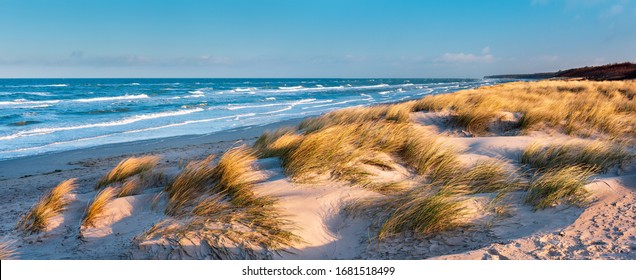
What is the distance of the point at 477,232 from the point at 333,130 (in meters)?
3.55

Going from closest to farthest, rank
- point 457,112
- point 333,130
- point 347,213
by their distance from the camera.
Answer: point 347,213, point 333,130, point 457,112

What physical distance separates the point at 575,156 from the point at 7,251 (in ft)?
21.4

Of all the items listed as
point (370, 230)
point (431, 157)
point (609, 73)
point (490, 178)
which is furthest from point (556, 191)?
point (609, 73)

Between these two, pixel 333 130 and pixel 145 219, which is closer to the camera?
pixel 145 219

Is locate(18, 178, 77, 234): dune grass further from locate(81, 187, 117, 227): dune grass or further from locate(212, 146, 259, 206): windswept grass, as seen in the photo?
locate(212, 146, 259, 206): windswept grass

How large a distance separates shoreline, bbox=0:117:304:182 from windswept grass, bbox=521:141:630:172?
8482 millimetres

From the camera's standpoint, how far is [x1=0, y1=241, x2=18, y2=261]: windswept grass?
3.80m

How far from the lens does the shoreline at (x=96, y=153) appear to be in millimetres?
8703

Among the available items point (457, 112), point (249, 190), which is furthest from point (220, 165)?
point (457, 112)

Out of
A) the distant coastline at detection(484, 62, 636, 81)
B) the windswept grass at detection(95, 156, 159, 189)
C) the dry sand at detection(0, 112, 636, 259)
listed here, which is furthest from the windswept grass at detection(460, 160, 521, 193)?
the distant coastline at detection(484, 62, 636, 81)

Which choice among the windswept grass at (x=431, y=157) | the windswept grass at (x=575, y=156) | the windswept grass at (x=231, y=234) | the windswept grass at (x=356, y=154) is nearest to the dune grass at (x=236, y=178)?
the windswept grass at (x=231, y=234)

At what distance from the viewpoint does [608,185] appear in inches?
181

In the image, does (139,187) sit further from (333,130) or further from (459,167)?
(459,167)

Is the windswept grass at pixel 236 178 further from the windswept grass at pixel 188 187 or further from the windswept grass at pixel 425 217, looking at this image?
the windswept grass at pixel 425 217
